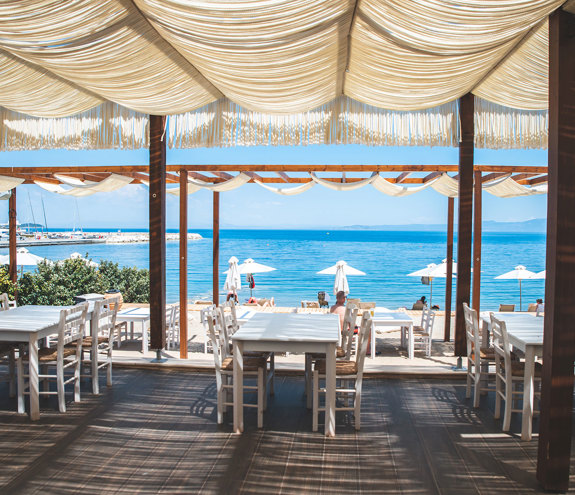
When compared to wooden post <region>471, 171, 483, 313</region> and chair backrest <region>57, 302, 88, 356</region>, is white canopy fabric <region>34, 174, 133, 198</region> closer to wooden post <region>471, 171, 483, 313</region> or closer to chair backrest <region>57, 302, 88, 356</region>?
chair backrest <region>57, 302, 88, 356</region>

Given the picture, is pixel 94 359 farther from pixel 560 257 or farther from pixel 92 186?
pixel 560 257

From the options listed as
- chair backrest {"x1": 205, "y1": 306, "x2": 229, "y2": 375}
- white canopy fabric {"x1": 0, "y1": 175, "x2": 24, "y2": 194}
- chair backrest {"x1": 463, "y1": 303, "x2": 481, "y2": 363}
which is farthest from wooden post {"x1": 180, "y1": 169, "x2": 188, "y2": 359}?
chair backrest {"x1": 463, "y1": 303, "x2": 481, "y2": 363}

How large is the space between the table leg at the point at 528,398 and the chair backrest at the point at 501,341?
15cm

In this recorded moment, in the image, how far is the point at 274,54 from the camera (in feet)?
11.5

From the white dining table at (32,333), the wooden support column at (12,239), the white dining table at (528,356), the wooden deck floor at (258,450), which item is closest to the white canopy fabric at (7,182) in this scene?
the wooden support column at (12,239)

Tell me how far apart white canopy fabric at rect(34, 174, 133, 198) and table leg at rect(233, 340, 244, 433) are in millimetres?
3871

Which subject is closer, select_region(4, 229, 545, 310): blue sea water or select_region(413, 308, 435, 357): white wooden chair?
select_region(413, 308, 435, 357): white wooden chair

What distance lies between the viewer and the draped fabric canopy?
2.83 m

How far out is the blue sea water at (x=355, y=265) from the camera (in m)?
28.2

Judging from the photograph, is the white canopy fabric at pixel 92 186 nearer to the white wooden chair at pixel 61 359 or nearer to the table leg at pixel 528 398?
the white wooden chair at pixel 61 359

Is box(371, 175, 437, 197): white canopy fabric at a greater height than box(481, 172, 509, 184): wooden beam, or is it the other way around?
box(481, 172, 509, 184): wooden beam

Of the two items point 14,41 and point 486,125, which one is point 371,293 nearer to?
point 486,125

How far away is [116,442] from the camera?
3660 millimetres

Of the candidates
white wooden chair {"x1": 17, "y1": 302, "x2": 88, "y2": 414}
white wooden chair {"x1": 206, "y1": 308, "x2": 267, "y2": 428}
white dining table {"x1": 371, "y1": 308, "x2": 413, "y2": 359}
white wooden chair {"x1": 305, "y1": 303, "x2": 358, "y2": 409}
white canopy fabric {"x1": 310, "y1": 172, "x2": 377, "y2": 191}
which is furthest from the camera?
white dining table {"x1": 371, "y1": 308, "x2": 413, "y2": 359}
